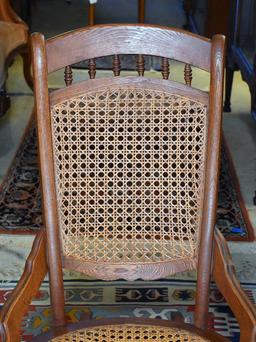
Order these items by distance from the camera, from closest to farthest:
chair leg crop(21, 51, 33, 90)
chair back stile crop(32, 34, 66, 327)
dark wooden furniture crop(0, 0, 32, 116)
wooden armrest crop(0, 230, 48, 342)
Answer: wooden armrest crop(0, 230, 48, 342) → chair back stile crop(32, 34, 66, 327) → dark wooden furniture crop(0, 0, 32, 116) → chair leg crop(21, 51, 33, 90)

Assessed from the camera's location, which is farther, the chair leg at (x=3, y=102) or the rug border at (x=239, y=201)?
the chair leg at (x=3, y=102)

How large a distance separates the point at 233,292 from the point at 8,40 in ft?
7.91

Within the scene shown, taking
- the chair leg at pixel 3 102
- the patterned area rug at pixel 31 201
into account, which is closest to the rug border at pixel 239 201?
the patterned area rug at pixel 31 201

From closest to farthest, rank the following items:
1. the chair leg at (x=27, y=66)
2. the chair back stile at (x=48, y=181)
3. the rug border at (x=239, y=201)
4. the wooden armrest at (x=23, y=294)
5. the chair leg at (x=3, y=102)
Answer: the wooden armrest at (x=23, y=294) < the chair back stile at (x=48, y=181) < the rug border at (x=239, y=201) < the chair leg at (x=3, y=102) < the chair leg at (x=27, y=66)

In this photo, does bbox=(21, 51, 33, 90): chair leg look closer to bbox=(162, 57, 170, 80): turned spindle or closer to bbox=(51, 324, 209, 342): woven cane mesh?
bbox=(162, 57, 170, 80): turned spindle

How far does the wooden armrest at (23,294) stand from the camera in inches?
52.4

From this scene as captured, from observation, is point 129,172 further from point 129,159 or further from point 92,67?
point 92,67

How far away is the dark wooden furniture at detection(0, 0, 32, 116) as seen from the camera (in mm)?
3371

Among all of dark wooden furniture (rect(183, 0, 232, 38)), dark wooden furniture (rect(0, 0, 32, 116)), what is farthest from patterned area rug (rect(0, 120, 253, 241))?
dark wooden furniture (rect(183, 0, 232, 38))

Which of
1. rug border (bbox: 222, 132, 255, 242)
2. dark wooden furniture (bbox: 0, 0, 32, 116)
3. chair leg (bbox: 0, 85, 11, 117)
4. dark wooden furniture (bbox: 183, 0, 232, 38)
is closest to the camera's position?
rug border (bbox: 222, 132, 255, 242)

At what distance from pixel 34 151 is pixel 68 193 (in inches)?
78.6

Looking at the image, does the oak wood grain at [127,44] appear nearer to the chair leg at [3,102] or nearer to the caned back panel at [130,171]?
the caned back panel at [130,171]

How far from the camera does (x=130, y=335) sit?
1.53 meters

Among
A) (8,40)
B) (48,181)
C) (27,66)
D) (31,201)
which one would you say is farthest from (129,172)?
(27,66)
